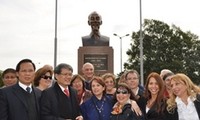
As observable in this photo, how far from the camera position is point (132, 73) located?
723 centimetres

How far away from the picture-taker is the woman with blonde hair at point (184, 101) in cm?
587

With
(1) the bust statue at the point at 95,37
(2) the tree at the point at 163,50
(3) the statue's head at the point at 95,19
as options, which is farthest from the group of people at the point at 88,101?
(2) the tree at the point at 163,50

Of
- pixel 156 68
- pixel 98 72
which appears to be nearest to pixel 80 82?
pixel 98 72

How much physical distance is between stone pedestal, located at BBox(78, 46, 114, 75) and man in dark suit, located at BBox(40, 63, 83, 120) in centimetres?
817

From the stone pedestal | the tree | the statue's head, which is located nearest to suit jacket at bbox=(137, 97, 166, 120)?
→ the stone pedestal

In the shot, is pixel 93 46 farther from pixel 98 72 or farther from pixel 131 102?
pixel 131 102

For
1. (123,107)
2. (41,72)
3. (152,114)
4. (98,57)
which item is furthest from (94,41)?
(152,114)

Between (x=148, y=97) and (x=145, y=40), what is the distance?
1471 inches

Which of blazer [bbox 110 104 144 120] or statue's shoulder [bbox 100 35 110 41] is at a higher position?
statue's shoulder [bbox 100 35 110 41]

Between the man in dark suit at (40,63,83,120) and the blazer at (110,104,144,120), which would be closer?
the man in dark suit at (40,63,83,120)

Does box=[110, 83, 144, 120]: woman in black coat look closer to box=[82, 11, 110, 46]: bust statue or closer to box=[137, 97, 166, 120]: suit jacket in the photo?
box=[137, 97, 166, 120]: suit jacket

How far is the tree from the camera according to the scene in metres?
42.1

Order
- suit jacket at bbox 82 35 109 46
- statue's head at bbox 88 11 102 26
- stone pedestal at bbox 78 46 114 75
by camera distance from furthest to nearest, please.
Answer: suit jacket at bbox 82 35 109 46 < stone pedestal at bbox 78 46 114 75 < statue's head at bbox 88 11 102 26

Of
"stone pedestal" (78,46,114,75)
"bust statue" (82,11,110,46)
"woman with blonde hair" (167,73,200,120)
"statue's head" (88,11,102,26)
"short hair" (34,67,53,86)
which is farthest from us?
"stone pedestal" (78,46,114,75)
